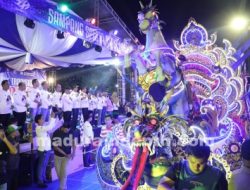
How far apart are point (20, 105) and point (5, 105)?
60 cm

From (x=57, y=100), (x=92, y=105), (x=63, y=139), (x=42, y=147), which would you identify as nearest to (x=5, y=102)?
(x=42, y=147)

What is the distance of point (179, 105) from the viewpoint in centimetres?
573

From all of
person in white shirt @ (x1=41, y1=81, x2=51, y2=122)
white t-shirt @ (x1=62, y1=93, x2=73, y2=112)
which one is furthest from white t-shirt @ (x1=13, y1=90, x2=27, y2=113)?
white t-shirt @ (x1=62, y1=93, x2=73, y2=112)

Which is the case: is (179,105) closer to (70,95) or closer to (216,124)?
(216,124)

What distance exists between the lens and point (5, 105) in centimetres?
860

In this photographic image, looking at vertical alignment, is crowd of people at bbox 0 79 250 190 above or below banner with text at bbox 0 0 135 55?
below

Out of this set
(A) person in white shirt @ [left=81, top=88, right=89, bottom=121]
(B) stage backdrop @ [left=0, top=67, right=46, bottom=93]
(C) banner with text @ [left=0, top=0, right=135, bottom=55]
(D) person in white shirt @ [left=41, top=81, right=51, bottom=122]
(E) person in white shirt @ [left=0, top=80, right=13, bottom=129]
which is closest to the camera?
(C) banner with text @ [left=0, top=0, right=135, bottom=55]

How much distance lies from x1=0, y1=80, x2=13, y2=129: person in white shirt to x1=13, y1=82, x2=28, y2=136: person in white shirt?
0.88ft

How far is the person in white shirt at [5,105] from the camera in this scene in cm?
845

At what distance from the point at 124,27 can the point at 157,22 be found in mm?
8626

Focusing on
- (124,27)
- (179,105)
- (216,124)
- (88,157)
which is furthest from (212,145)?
(124,27)

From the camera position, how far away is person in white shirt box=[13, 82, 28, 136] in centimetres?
900

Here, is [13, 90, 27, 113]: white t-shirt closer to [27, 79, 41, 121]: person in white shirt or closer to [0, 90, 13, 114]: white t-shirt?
[0, 90, 13, 114]: white t-shirt

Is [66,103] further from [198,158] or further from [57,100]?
[198,158]
